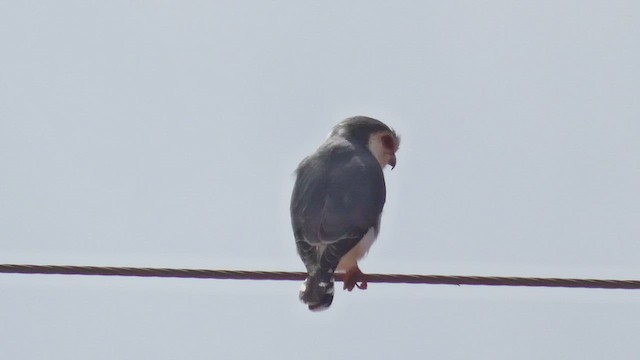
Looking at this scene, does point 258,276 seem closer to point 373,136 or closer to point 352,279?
point 352,279

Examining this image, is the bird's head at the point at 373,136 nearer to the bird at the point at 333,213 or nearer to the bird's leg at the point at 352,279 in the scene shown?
the bird at the point at 333,213

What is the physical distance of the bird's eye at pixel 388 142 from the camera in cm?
1122

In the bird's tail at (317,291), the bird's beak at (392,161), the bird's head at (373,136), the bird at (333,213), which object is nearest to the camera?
the bird's tail at (317,291)

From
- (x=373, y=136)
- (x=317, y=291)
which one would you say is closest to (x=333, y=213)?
(x=317, y=291)

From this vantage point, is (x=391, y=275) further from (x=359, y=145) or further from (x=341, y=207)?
(x=359, y=145)

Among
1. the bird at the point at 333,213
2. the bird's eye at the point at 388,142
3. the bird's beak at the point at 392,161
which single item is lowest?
the bird at the point at 333,213

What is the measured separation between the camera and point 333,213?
912cm

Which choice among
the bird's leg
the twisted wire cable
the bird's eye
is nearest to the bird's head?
the bird's eye

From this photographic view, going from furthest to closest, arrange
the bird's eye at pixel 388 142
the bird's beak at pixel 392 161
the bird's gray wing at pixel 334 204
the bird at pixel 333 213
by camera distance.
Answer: the bird's beak at pixel 392 161
the bird's eye at pixel 388 142
the bird's gray wing at pixel 334 204
the bird at pixel 333 213

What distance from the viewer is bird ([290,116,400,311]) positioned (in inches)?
344

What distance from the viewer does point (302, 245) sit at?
900cm

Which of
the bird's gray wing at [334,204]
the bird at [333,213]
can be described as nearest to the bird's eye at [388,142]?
the bird at [333,213]

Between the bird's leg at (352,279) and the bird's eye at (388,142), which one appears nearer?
the bird's leg at (352,279)

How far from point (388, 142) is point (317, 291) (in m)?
2.91
